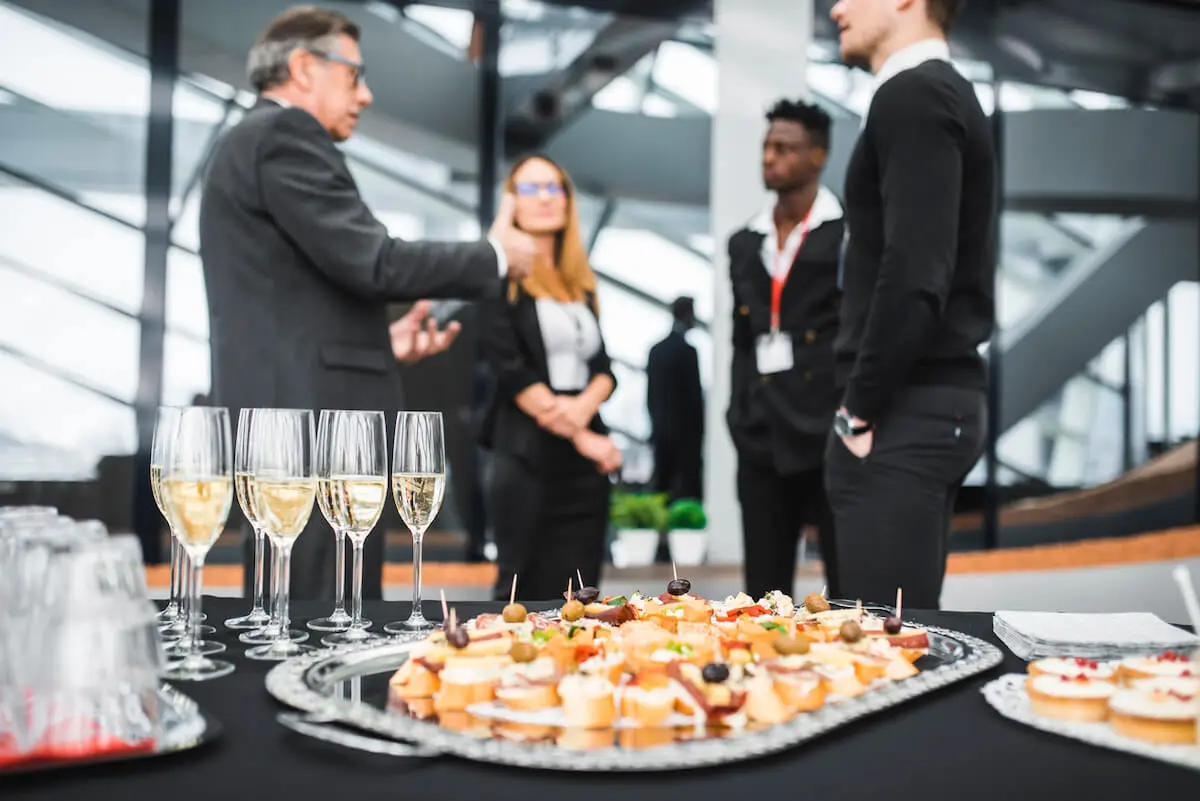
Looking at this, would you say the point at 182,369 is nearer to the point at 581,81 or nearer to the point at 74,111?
the point at 74,111

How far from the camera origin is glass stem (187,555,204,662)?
1045 mm

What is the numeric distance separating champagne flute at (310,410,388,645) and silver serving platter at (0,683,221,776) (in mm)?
343

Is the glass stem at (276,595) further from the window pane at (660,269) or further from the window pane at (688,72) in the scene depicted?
→ the window pane at (688,72)

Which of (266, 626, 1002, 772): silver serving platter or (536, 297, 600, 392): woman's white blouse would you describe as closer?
(266, 626, 1002, 772): silver serving platter

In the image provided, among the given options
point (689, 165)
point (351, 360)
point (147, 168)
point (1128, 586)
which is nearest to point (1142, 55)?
point (689, 165)

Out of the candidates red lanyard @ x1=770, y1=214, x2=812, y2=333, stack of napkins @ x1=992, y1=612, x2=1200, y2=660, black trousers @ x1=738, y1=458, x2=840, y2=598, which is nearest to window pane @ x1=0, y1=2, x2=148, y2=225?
red lanyard @ x1=770, y1=214, x2=812, y2=333

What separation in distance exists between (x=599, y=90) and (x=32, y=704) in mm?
5454

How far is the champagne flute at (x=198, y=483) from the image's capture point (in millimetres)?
1036

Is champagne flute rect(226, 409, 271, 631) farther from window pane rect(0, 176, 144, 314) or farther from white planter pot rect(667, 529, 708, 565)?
window pane rect(0, 176, 144, 314)

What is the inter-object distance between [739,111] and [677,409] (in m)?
1.43

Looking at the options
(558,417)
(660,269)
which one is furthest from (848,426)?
(660,269)

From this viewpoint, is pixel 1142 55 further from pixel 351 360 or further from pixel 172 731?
pixel 172 731

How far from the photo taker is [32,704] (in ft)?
2.32

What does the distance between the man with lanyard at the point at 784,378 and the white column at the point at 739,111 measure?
196 cm
